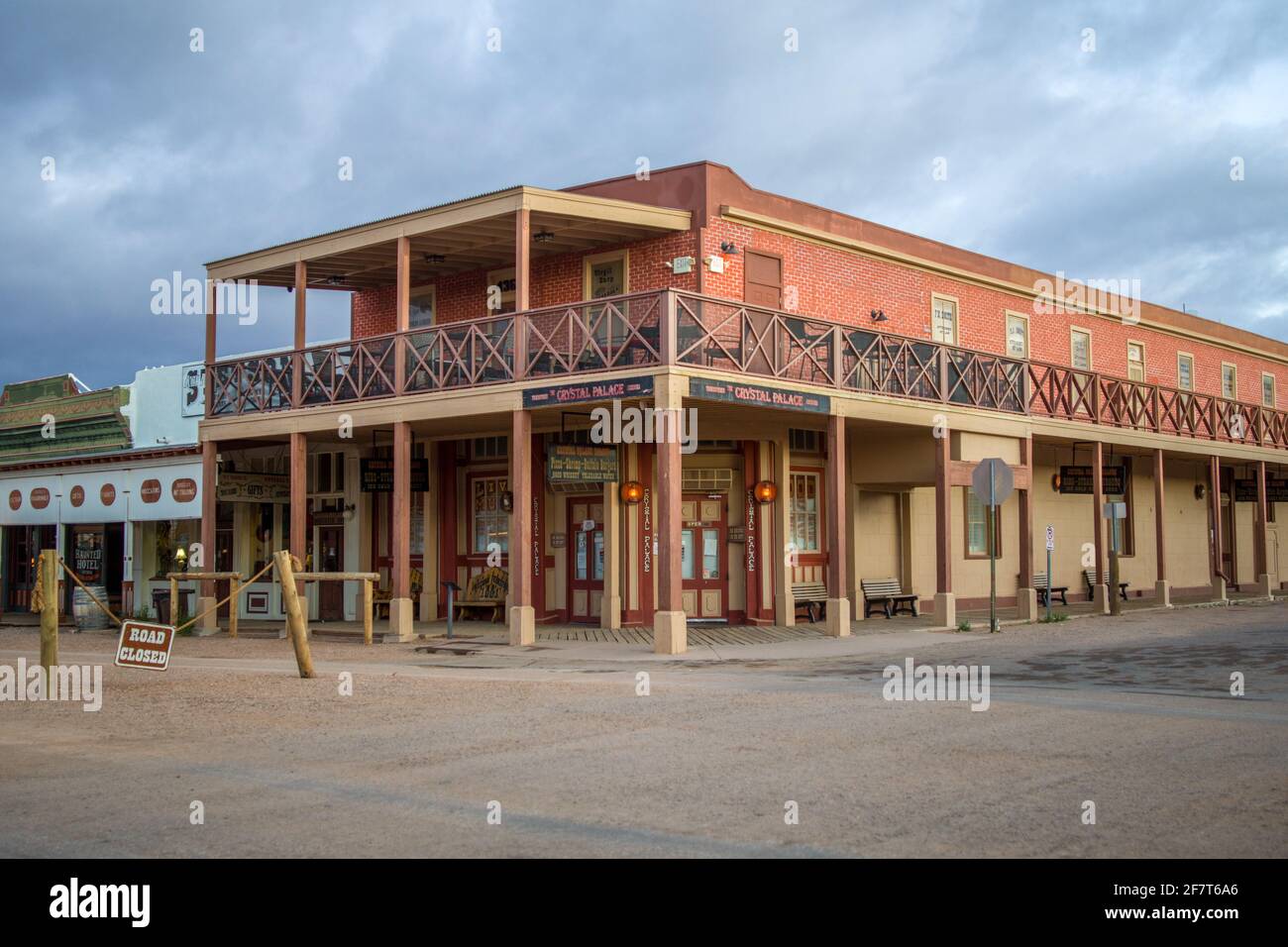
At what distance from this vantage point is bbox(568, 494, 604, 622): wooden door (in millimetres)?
20891

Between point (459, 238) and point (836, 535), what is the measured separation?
760cm

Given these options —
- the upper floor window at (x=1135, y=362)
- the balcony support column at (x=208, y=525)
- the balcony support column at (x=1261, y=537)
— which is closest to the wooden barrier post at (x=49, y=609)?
the balcony support column at (x=208, y=525)

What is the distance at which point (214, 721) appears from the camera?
10.3 m

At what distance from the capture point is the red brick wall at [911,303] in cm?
1994

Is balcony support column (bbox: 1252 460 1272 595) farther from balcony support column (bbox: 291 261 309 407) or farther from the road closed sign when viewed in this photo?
the road closed sign

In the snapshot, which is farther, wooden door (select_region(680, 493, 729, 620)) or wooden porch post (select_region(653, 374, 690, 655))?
wooden door (select_region(680, 493, 729, 620))

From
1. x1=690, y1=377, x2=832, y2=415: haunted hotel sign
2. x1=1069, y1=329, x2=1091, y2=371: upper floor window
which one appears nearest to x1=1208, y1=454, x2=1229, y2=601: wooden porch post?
x1=1069, y1=329, x2=1091, y2=371: upper floor window

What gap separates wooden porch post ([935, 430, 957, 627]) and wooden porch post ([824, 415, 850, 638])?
234 cm

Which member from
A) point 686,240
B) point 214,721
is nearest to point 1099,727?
point 214,721

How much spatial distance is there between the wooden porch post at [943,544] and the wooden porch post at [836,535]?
92.1 inches

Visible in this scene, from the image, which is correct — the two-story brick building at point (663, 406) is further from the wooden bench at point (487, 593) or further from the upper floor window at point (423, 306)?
the wooden bench at point (487, 593)

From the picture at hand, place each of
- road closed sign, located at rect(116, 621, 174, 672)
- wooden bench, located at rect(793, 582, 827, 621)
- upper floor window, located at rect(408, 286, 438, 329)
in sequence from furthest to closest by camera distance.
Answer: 1. upper floor window, located at rect(408, 286, 438, 329)
2. wooden bench, located at rect(793, 582, 827, 621)
3. road closed sign, located at rect(116, 621, 174, 672)
